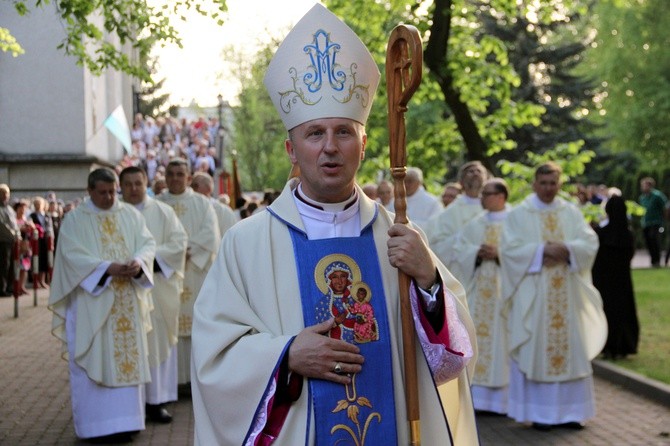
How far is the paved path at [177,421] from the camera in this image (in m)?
10.2

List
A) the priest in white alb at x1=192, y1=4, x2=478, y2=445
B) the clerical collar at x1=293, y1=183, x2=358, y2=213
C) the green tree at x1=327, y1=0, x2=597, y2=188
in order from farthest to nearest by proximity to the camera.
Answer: the green tree at x1=327, y1=0, x2=597, y2=188 → the clerical collar at x1=293, y1=183, x2=358, y2=213 → the priest in white alb at x1=192, y1=4, x2=478, y2=445

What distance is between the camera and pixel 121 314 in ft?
34.4

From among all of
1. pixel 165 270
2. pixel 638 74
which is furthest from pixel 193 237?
pixel 638 74

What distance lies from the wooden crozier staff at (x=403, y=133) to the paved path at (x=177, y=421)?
18.8 ft

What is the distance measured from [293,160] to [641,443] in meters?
5.95

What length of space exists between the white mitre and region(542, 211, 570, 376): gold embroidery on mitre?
6557 millimetres

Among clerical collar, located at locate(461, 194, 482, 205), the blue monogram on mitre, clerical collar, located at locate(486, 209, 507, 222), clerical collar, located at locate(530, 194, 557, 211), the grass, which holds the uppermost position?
the blue monogram on mitre

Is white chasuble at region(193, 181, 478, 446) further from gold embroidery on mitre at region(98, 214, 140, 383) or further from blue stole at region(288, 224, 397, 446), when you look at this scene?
gold embroidery on mitre at region(98, 214, 140, 383)

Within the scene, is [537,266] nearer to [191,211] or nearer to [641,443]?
[641,443]

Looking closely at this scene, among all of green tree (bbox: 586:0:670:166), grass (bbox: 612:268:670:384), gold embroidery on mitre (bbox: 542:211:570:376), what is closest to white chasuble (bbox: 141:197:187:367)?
gold embroidery on mitre (bbox: 542:211:570:376)

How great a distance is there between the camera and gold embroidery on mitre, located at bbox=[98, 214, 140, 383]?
1041cm

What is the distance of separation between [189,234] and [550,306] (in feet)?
13.9

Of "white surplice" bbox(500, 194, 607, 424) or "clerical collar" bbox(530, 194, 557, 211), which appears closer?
"white surplice" bbox(500, 194, 607, 424)

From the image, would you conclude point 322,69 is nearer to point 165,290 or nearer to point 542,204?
point 542,204
